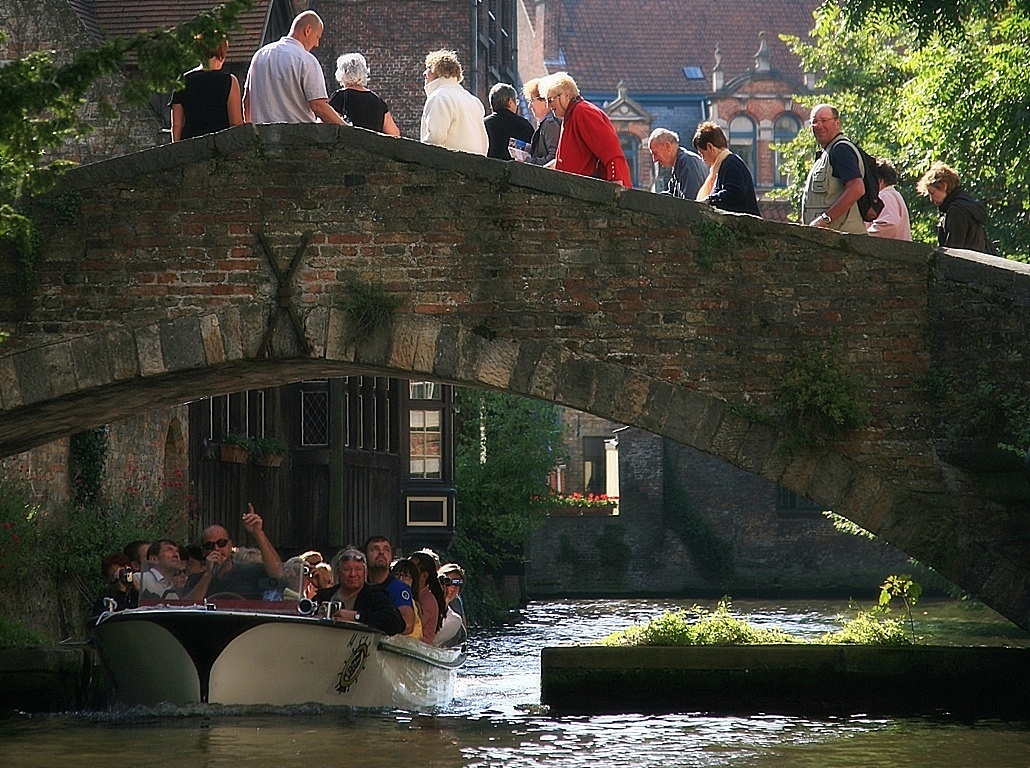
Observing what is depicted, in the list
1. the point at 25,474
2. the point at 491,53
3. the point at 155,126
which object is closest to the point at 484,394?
the point at 491,53

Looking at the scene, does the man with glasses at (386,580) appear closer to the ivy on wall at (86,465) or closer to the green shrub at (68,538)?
the green shrub at (68,538)

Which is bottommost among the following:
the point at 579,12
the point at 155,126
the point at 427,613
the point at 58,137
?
the point at 427,613

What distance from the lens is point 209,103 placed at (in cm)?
1081

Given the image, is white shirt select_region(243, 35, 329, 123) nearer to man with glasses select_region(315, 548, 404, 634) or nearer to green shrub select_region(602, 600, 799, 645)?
man with glasses select_region(315, 548, 404, 634)

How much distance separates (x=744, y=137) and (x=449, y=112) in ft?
107

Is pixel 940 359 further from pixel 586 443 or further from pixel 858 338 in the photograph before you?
pixel 586 443

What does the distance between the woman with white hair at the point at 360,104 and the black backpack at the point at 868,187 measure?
2869 millimetres

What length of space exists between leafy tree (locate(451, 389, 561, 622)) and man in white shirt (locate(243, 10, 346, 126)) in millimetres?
16107

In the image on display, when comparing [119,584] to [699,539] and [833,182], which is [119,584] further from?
[699,539]

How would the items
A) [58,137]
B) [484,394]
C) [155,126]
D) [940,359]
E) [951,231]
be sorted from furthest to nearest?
[484,394] → [155,126] → [951,231] → [940,359] → [58,137]

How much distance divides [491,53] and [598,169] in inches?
806

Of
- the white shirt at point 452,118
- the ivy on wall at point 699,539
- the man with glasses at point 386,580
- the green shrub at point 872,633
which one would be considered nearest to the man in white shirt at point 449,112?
the white shirt at point 452,118

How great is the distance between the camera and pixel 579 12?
45438mm

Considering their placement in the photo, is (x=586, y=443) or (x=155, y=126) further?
(x=586, y=443)
